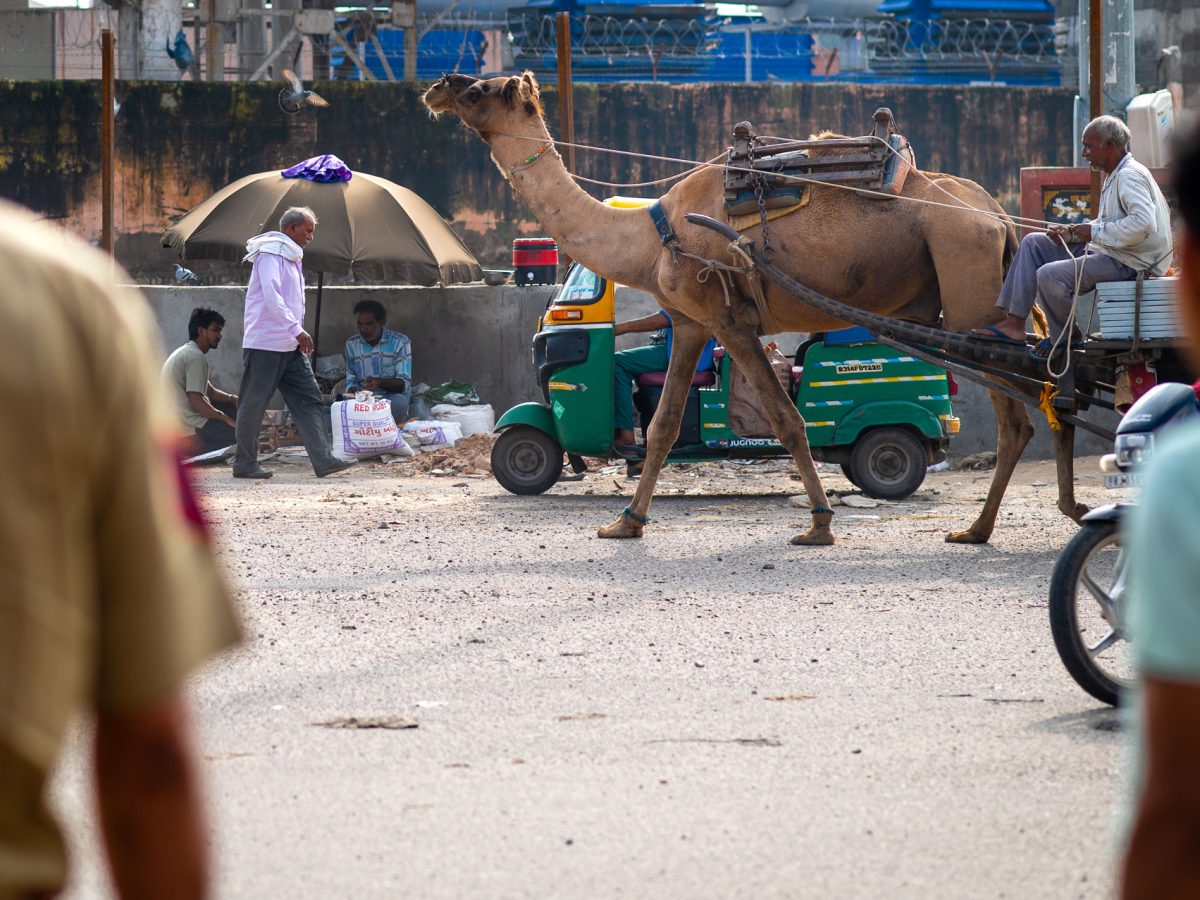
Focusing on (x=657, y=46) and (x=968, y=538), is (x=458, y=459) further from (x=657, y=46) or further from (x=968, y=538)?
(x=657, y=46)

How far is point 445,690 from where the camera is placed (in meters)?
5.89

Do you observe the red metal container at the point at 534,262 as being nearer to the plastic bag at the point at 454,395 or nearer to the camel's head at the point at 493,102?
the plastic bag at the point at 454,395

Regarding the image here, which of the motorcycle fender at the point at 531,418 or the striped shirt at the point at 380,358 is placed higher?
the striped shirt at the point at 380,358

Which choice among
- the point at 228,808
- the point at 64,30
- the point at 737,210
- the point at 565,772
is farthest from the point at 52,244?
the point at 64,30

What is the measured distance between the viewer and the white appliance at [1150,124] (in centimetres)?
1260

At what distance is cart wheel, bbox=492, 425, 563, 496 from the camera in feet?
41.4

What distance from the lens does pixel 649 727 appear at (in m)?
5.35

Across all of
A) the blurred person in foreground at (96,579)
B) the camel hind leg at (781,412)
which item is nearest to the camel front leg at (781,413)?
the camel hind leg at (781,412)

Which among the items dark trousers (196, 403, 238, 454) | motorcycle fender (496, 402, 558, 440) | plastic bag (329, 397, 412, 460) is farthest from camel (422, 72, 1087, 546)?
dark trousers (196, 403, 238, 454)

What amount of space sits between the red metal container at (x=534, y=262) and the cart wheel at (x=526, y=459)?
4030mm

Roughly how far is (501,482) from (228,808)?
822cm

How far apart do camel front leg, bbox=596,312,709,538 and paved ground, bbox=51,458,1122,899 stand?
0.77ft

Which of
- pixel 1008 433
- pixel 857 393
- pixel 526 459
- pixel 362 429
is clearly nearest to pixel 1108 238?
pixel 1008 433

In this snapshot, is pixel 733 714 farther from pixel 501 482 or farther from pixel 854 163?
pixel 501 482
